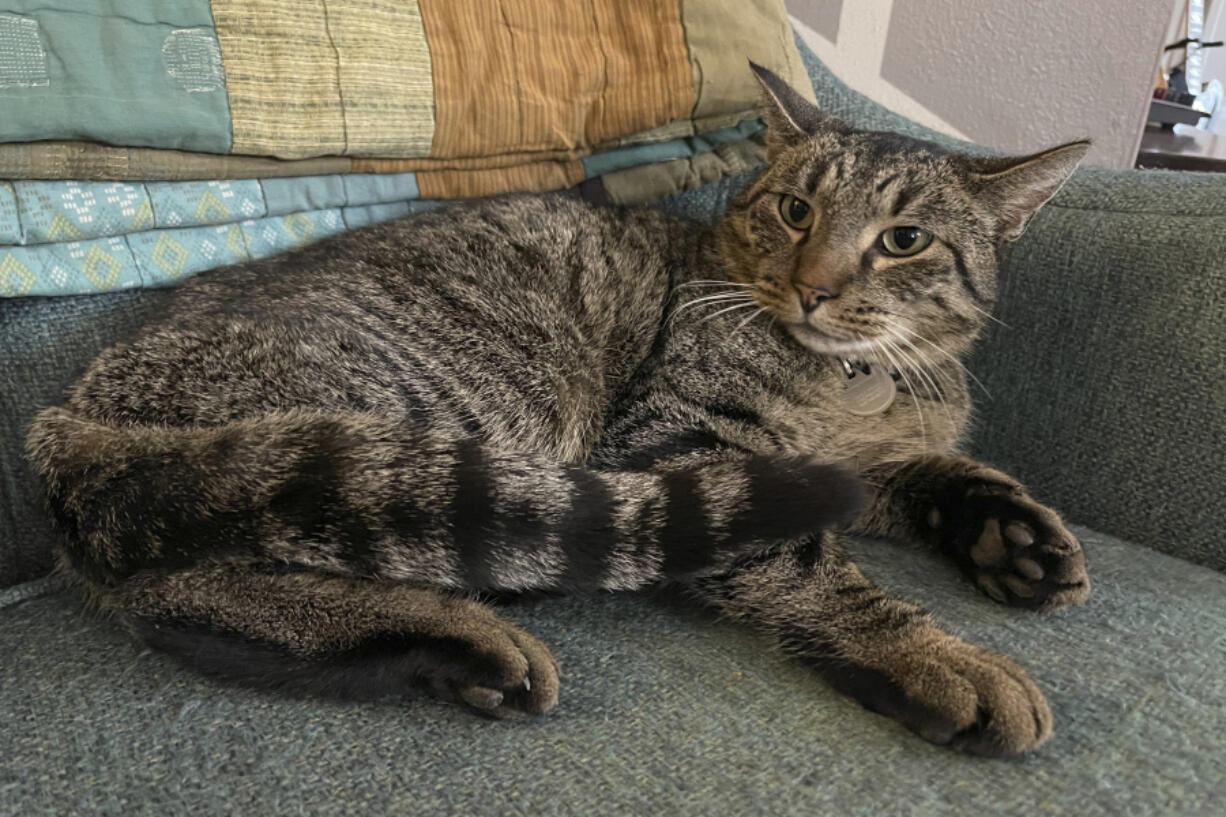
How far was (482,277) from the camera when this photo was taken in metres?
1.29

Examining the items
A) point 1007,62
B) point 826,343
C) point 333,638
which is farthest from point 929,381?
point 1007,62

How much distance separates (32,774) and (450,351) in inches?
26.9

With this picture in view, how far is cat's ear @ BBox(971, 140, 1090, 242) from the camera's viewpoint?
1225 millimetres

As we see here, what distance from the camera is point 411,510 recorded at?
0.88 metres

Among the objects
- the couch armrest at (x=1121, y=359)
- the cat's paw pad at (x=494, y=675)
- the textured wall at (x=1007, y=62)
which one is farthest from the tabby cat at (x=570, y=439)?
the textured wall at (x=1007, y=62)

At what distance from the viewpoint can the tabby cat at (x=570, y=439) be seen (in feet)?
2.92

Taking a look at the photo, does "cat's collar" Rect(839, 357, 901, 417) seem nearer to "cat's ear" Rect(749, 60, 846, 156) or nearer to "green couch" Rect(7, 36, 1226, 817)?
"green couch" Rect(7, 36, 1226, 817)

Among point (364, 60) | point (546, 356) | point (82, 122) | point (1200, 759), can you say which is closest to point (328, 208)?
point (364, 60)

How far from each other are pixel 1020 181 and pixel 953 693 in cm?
82

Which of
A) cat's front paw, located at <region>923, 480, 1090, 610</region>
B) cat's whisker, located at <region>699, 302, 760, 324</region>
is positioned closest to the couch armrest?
cat's front paw, located at <region>923, 480, 1090, 610</region>

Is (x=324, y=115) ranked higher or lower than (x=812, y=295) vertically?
higher

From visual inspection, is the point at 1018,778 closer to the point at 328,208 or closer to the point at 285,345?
the point at 285,345

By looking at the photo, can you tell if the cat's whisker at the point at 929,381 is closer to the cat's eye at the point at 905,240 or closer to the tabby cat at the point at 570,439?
the tabby cat at the point at 570,439

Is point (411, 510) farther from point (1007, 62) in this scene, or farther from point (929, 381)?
point (1007, 62)
